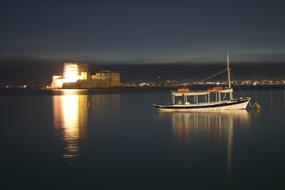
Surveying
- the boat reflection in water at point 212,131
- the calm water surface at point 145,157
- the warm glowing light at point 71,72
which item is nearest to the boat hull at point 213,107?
the boat reflection in water at point 212,131

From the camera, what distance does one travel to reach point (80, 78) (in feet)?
438

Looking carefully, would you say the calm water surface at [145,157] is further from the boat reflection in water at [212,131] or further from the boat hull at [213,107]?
the boat hull at [213,107]

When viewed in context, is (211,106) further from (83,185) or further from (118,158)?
(83,185)

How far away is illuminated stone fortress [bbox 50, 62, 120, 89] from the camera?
130 metres

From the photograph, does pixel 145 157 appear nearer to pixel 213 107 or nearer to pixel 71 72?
pixel 213 107

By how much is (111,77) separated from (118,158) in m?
130

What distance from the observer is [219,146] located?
1667cm

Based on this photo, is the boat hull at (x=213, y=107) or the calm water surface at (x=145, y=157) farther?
the boat hull at (x=213, y=107)

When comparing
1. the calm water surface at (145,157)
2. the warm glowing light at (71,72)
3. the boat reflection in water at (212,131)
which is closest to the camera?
the calm water surface at (145,157)

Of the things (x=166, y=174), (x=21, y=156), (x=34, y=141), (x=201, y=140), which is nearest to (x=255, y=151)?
(x=201, y=140)

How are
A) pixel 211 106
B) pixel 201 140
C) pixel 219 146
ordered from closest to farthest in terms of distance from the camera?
1. pixel 219 146
2. pixel 201 140
3. pixel 211 106

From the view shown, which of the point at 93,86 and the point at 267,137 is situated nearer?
the point at 267,137

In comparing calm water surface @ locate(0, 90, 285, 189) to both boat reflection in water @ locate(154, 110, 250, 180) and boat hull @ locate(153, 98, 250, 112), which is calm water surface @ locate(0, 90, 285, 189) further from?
boat hull @ locate(153, 98, 250, 112)

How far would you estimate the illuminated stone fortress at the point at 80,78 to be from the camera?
12975 centimetres
